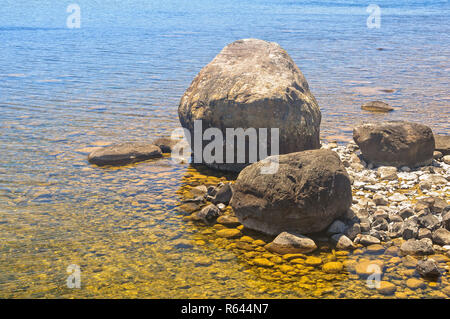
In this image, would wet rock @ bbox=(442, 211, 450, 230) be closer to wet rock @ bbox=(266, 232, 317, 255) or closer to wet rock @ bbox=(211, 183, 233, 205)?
wet rock @ bbox=(266, 232, 317, 255)

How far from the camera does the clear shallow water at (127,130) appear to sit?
537cm

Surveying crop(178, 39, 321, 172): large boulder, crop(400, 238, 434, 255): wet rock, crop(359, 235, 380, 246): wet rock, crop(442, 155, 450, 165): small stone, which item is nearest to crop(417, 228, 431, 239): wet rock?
crop(400, 238, 434, 255): wet rock

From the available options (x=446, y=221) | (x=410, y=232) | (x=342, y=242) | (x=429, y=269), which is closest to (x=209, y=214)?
(x=342, y=242)

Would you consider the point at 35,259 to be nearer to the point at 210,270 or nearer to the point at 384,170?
the point at 210,270

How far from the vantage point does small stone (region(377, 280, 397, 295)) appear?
5.06 m

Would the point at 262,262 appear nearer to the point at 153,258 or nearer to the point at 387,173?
the point at 153,258

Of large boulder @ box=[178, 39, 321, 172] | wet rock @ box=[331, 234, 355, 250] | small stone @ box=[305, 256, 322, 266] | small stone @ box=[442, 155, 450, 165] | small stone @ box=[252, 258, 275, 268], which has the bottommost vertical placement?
small stone @ box=[252, 258, 275, 268]

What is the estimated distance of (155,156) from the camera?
9.28 m

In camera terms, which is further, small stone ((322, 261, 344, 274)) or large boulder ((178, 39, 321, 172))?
large boulder ((178, 39, 321, 172))

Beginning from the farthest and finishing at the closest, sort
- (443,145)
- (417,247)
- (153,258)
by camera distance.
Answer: (443,145) < (417,247) < (153,258)

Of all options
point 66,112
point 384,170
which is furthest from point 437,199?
point 66,112

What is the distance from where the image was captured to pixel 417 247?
5828 mm

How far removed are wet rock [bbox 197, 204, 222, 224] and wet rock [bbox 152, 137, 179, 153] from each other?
2990 mm

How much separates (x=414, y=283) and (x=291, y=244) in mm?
1433
